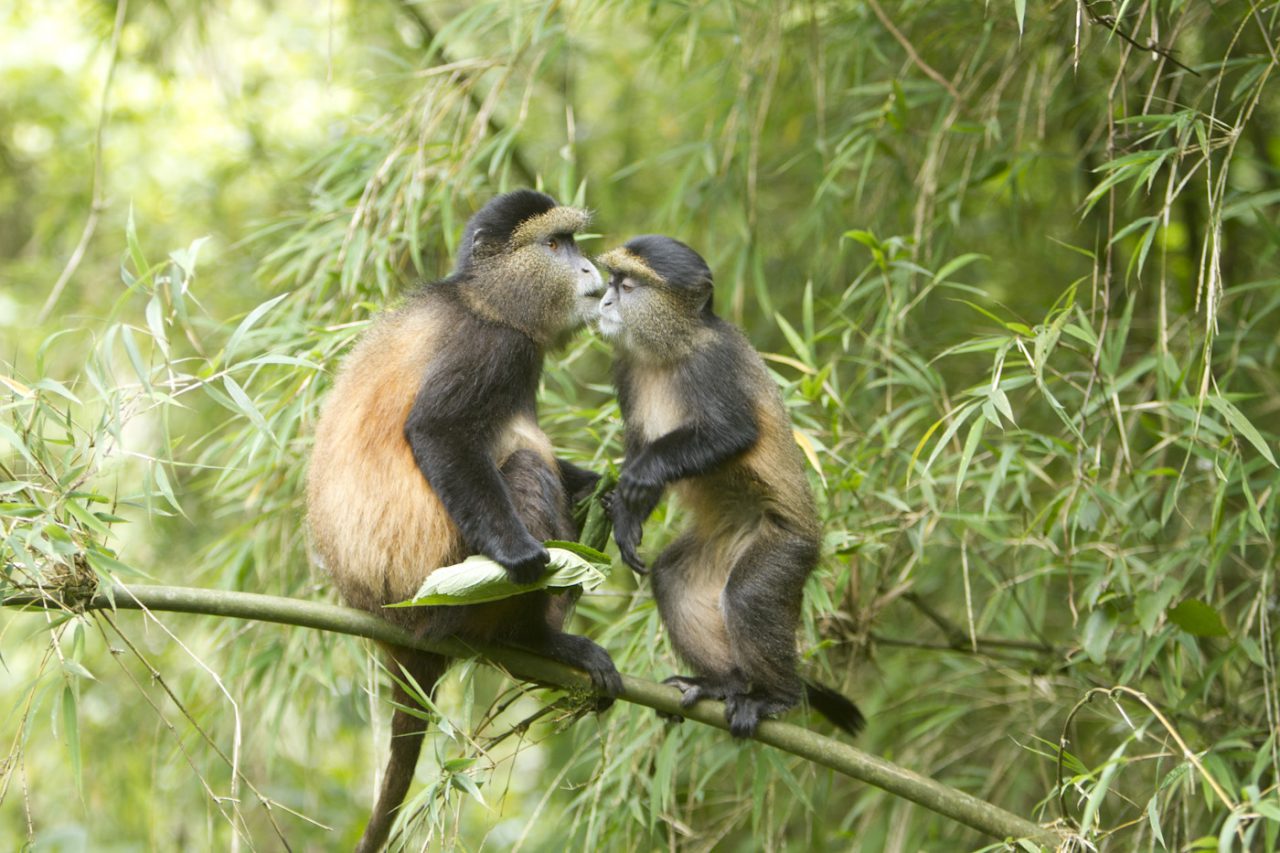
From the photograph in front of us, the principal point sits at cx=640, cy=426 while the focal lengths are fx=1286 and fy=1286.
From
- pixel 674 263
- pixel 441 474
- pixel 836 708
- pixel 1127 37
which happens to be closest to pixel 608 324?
pixel 674 263

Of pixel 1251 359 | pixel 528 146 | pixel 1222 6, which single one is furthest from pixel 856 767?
pixel 528 146

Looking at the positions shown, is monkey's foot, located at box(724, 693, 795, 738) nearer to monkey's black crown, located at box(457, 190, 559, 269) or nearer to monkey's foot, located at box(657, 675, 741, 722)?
monkey's foot, located at box(657, 675, 741, 722)

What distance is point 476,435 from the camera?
3455 millimetres

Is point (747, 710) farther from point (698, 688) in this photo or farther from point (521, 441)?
point (521, 441)

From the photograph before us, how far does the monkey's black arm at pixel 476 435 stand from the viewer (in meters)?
3.25

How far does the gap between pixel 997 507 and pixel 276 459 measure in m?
2.48

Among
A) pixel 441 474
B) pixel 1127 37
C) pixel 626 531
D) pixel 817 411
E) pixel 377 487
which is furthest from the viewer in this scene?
pixel 817 411

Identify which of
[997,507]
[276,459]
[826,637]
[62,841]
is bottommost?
[62,841]

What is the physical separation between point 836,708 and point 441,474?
155 centimetres

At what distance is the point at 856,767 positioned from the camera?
309cm

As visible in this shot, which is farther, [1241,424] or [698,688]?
[698,688]

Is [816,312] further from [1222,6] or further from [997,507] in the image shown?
[1222,6]

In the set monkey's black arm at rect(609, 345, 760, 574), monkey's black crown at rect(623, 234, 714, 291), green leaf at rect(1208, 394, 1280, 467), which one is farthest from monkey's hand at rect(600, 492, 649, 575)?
green leaf at rect(1208, 394, 1280, 467)

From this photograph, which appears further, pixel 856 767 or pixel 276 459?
pixel 276 459
